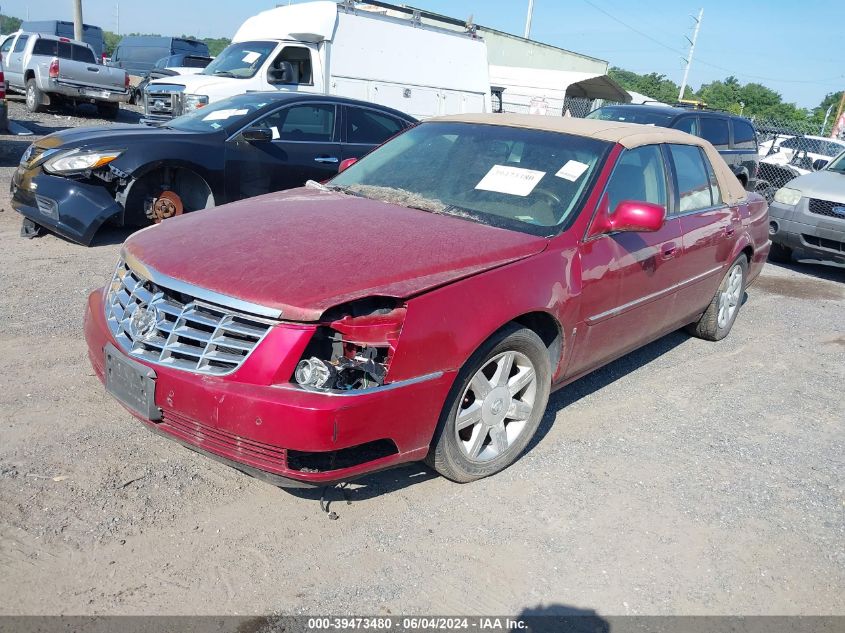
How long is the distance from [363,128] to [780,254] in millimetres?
6011

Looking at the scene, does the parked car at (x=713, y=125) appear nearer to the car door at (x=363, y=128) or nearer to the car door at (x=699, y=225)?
the car door at (x=363, y=128)

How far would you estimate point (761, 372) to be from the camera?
17.8ft

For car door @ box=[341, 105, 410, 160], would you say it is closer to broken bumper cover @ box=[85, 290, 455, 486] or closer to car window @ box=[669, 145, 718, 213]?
car window @ box=[669, 145, 718, 213]

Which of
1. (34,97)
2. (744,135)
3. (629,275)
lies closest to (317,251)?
(629,275)

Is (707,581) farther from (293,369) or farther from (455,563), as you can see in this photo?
(293,369)

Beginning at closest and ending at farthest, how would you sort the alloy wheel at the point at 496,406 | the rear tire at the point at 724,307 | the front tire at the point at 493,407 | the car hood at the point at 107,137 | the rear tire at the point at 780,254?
the front tire at the point at 493,407
the alloy wheel at the point at 496,406
the rear tire at the point at 724,307
the car hood at the point at 107,137
the rear tire at the point at 780,254

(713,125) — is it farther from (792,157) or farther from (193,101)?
(193,101)

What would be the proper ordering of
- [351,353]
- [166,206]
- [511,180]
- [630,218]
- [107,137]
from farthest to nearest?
[166,206]
[107,137]
[511,180]
[630,218]
[351,353]

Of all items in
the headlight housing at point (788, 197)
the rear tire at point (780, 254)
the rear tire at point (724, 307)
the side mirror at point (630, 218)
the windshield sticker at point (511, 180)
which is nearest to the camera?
the side mirror at point (630, 218)

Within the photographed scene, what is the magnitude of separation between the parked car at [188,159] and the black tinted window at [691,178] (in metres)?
Result: 4.17

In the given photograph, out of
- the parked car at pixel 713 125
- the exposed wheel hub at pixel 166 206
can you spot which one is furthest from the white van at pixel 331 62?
the exposed wheel hub at pixel 166 206

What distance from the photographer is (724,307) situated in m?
5.77

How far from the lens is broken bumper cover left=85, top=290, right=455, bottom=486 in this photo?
2.62 metres

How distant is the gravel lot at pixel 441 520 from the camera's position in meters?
2.67
